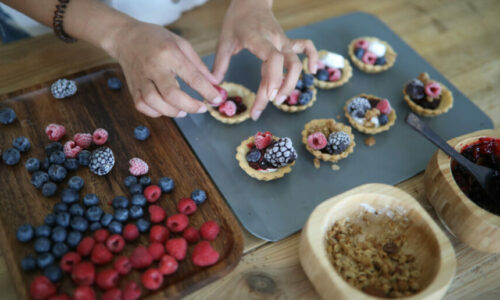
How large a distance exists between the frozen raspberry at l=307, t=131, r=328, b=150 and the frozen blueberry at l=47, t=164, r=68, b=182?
0.85 m

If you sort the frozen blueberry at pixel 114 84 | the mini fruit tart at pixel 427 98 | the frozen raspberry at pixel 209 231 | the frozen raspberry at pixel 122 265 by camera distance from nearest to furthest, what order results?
the frozen raspberry at pixel 122 265
the frozen raspberry at pixel 209 231
the frozen blueberry at pixel 114 84
the mini fruit tart at pixel 427 98

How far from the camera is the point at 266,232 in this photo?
122cm

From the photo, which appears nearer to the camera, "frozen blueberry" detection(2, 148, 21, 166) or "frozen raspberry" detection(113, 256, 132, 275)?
"frozen raspberry" detection(113, 256, 132, 275)

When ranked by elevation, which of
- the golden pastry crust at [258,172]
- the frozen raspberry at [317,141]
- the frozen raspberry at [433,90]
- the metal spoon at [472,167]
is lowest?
the golden pastry crust at [258,172]

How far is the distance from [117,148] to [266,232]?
0.60 m

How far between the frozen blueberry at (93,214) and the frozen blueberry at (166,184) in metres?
0.20

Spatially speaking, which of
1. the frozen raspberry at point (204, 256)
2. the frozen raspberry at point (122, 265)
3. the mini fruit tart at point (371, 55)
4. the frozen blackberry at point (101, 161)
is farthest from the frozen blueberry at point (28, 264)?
the mini fruit tart at point (371, 55)

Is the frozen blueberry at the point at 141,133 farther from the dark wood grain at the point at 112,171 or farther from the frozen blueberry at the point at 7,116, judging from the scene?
the frozen blueberry at the point at 7,116

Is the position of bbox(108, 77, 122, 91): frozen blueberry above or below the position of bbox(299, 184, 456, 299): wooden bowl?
below

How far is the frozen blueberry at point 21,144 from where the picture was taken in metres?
1.27

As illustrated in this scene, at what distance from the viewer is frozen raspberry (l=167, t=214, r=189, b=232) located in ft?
3.73

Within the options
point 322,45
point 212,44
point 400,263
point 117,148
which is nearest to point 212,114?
point 117,148

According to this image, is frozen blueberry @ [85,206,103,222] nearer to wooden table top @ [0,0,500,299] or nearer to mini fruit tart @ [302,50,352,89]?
wooden table top @ [0,0,500,299]

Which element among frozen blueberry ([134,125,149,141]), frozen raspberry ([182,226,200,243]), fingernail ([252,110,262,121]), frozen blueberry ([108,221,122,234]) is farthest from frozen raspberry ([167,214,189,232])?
fingernail ([252,110,262,121])
